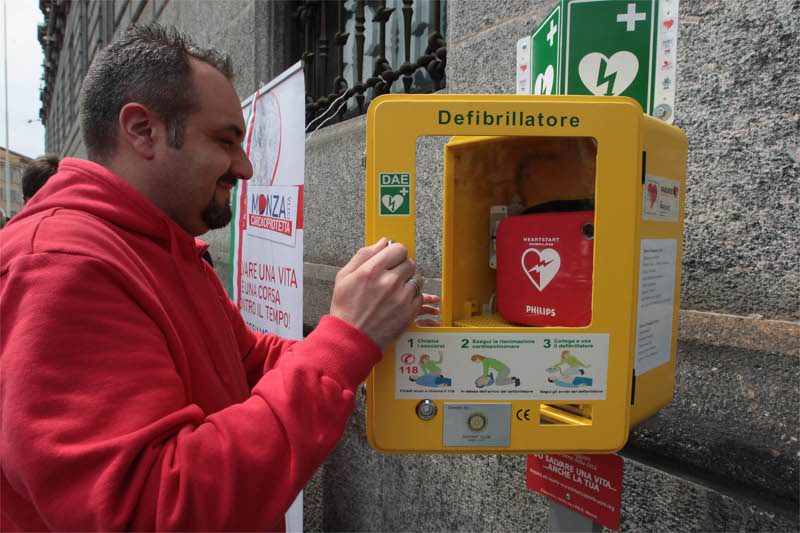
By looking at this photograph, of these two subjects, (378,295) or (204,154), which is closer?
(378,295)

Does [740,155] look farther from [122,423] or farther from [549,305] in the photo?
[122,423]

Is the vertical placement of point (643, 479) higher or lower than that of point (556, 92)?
lower

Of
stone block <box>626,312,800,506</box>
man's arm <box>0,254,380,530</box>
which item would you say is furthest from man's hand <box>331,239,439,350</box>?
stone block <box>626,312,800,506</box>

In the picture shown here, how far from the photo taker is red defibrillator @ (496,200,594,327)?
1.26m

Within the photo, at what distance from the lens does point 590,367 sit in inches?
46.3

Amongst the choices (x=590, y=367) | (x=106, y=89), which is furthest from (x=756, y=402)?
(x=106, y=89)

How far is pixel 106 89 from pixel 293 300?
1.21 m

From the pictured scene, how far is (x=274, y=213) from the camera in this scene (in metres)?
2.61

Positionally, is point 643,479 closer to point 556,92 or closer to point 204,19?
point 556,92

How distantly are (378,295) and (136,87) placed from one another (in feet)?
2.61

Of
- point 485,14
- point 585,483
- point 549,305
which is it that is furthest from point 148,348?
point 485,14

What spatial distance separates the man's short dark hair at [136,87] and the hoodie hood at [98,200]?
147 millimetres

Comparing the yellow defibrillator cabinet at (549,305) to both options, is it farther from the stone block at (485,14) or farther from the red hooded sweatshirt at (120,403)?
the stone block at (485,14)

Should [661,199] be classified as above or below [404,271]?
above
